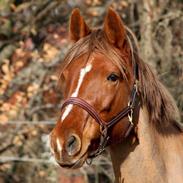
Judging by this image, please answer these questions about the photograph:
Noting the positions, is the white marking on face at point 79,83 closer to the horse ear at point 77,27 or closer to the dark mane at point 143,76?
the dark mane at point 143,76

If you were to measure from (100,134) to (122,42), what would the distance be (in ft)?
1.77

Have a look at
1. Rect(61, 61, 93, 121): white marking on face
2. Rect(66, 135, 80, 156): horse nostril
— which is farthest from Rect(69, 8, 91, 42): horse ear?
Rect(66, 135, 80, 156): horse nostril

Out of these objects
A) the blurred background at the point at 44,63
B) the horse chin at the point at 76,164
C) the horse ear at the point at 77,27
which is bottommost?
the blurred background at the point at 44,63

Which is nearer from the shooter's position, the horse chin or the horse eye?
the horse chin

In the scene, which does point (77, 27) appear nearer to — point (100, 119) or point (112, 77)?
point (112, 77)

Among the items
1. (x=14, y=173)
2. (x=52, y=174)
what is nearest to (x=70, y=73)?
(x=52, y=174)

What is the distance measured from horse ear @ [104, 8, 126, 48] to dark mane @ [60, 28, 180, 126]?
0.11 feet

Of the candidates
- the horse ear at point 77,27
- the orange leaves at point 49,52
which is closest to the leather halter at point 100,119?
the horse ear at point 77,27

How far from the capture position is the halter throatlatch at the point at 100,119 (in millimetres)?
3039

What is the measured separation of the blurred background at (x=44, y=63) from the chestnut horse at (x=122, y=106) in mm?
2942

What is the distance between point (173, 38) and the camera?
23.7ft

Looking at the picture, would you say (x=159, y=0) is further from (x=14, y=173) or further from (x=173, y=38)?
(x=14, y=173)

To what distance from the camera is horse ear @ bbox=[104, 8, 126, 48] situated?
3234 mm

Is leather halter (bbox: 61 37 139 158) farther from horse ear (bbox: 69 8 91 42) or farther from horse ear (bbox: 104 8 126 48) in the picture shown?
horse ear (bbox: 69 8 91 42)
